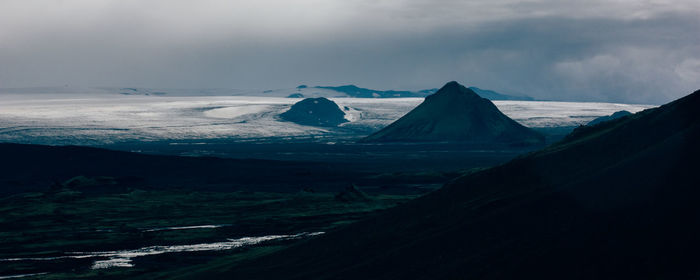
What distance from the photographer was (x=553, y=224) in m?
35.9

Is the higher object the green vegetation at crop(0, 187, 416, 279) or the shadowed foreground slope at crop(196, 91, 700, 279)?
the shadowed foreground slope at crop(196, 91, 700, 279)

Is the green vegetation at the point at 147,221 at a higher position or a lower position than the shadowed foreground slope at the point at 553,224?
lower

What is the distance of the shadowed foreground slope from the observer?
30516 mm

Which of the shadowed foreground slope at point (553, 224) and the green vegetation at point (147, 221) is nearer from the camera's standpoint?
the shadowed foreground slope at point (553, 224)

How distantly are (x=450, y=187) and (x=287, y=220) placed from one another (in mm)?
21901

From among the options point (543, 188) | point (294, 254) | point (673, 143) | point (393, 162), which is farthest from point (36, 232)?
point (393, 162)

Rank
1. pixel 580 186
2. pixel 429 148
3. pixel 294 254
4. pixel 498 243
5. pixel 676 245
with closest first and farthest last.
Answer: pixel 676 245, pixel 498 243, pixel 580 186, pixel 294 254, pixel 429 148

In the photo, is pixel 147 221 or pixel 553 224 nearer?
pixel 553 224

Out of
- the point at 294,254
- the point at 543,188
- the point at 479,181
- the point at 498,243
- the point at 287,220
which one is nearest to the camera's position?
the point at 498,243

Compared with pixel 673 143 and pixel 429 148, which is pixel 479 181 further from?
pixel 429 148

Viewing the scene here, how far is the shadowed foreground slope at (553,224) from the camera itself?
30516 millimetres

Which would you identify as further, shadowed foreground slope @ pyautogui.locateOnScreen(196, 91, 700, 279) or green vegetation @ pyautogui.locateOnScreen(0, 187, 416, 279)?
green vegetation @ pyautogui.locateOnScreen(0, 187, 416, 279)

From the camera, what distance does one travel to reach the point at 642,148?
4344cm

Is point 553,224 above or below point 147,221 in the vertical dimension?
above
